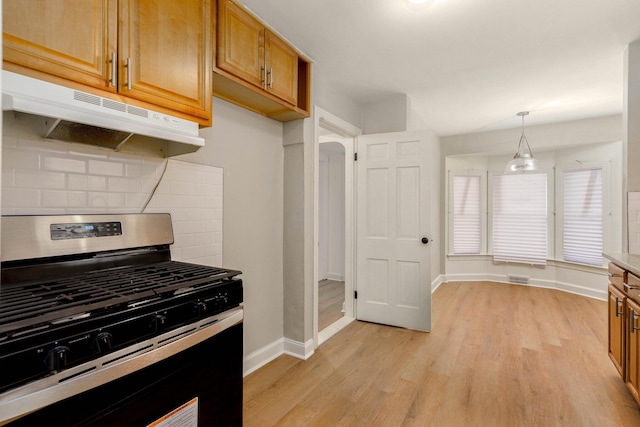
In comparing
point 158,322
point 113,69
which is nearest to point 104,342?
point 158,322

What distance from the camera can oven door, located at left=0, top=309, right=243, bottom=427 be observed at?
92 centimetres

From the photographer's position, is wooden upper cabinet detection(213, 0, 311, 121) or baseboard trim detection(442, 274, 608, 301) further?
baseboard trim detection(442, 274, 608, 301)

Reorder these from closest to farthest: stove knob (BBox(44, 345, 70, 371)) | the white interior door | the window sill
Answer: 1. stove knob (BBox(44, 345, 70, 371))
2. the white interior door
3. the window sill

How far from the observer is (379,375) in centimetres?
238

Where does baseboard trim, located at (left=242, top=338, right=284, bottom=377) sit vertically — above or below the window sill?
below

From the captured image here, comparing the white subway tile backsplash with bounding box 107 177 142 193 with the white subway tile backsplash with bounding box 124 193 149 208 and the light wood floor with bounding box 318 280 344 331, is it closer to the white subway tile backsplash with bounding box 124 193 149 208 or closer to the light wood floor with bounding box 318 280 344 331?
the white subway tile backsplash with bounding box 124 193 149 208

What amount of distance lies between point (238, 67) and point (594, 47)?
2673mm

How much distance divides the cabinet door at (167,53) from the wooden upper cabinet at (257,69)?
15 cm

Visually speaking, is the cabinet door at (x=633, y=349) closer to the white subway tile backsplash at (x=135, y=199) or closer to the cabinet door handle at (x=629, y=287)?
the cabinet door handle at (x=629, y=287)

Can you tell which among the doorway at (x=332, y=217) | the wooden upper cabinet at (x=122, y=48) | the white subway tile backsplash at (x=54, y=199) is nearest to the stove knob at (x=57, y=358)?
the white subway tile backsplash at (x=54, y=199)

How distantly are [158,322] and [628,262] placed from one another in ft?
8.64

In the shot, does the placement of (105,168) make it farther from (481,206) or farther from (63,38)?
(481,206)

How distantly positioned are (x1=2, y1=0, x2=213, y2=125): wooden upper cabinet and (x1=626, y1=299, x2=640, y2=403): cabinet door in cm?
268

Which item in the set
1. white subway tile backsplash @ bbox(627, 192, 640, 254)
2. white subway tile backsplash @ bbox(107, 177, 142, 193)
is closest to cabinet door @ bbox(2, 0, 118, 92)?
white subway tile backsplash @ bbox(107, 177, 142, 193)
